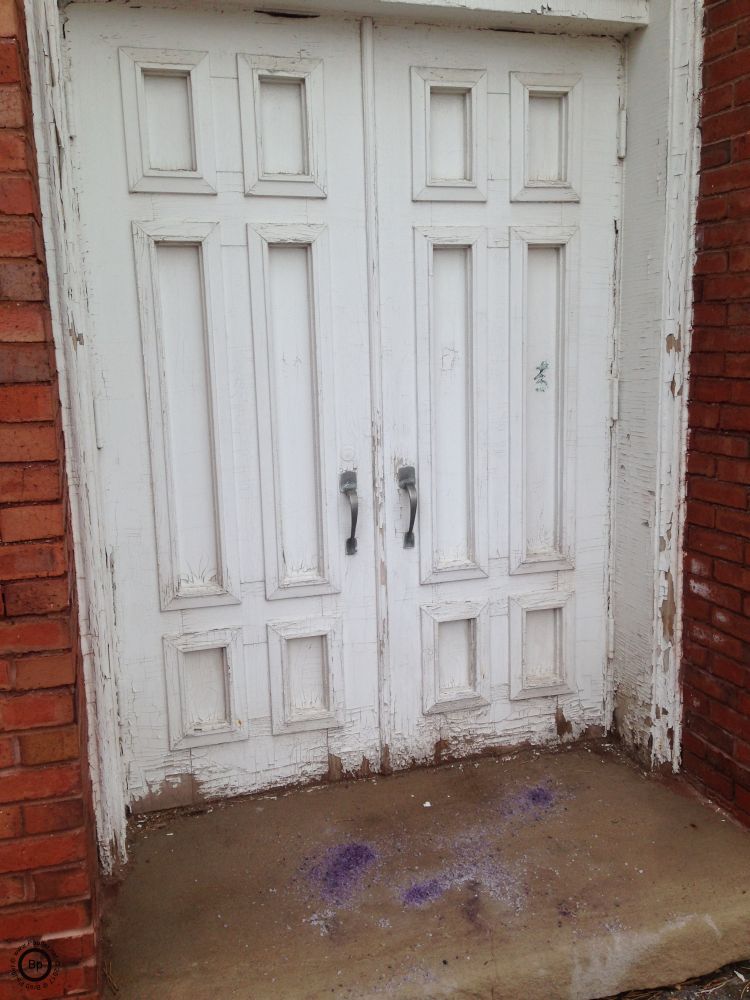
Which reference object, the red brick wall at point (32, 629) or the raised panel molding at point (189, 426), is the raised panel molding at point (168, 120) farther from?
the red brick wall at point (32, 629)

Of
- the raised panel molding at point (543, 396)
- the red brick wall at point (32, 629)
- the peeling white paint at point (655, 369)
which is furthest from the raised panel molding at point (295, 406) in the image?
the peeling white paint at point (655, 369)

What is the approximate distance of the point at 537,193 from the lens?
8.85 ft

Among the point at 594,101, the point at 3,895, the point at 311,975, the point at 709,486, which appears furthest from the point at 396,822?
the point at 594,101

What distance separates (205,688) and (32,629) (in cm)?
94

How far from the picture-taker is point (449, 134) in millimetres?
2635

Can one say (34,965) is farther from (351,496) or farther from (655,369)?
(655,369)

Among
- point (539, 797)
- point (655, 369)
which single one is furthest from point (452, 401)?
point (539, 797)

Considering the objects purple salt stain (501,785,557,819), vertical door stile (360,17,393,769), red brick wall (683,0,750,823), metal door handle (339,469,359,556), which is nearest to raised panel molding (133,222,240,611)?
metal door handle (339,469,359,556)

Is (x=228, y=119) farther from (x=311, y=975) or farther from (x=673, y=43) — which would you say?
(x=311, y=975)

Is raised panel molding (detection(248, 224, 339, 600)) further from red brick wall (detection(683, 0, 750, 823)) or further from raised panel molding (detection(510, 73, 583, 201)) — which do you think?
red brick wall (detection(683, 0, 750, 823))

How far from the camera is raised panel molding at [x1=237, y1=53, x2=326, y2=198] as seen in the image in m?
2.43

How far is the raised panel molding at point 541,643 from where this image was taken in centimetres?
293

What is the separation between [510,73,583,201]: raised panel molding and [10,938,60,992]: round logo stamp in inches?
98.1

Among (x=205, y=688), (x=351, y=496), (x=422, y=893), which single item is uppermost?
(x=351, y=496)
